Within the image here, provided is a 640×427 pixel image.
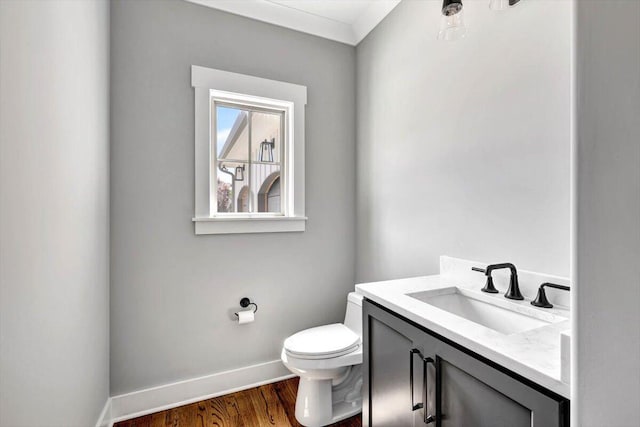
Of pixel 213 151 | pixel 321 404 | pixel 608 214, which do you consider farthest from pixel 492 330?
pixel 213 151

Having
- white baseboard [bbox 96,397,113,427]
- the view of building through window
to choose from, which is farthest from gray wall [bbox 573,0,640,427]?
white baseboard [bbox 96,397,113,427]

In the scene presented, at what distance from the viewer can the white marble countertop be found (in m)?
0.62

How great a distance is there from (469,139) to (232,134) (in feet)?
4.82

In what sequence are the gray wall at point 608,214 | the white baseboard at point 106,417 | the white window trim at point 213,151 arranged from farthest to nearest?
the white window trim at point 213,151 → the white baseboard at point 106,417 → the gray wall at point 608,214

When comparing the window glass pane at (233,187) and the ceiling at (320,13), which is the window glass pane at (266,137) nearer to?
the window glass pane at (233,187)

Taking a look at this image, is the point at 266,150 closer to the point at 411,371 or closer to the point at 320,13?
the point at 320,13

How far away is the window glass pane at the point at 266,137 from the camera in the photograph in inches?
83.9

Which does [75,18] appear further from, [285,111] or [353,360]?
[353,360]

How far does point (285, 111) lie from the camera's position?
218 cm

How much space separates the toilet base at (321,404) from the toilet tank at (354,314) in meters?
0.34

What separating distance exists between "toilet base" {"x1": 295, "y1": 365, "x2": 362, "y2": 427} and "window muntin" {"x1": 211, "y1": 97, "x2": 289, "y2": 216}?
1113mm

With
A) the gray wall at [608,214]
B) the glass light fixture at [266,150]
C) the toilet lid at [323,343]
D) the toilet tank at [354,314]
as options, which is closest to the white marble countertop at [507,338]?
the gray wall at [608,214]

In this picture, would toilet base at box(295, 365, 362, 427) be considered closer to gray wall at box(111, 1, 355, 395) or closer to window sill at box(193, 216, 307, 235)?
gray wall at box(111, 1, 355, 395)

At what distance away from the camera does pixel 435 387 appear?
0.88 meters
